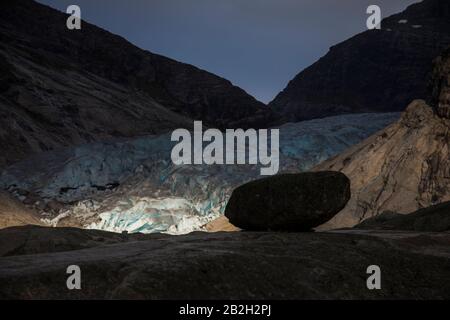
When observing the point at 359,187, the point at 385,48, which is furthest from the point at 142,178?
the point at 385,48

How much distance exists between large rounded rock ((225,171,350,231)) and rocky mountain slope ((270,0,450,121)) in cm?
8144

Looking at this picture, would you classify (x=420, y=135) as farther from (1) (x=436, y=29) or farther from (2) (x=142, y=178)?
(1) (x=436, y=29)

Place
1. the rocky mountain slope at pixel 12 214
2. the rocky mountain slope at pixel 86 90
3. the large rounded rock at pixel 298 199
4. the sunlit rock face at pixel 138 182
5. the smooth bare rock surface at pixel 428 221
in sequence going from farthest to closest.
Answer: the rocky mountain slope at pixel 86 90 → the sunlit rock face at pixel 138 182 → the rocky mountain slope at pixel 12 214 → the smooth bare rock surface at pixel 428 221 → the large rounded rock at pixel 298 199

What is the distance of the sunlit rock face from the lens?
77.0ft

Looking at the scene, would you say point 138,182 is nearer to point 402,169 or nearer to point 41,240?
point 402,169

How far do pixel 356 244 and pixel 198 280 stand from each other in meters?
2.67

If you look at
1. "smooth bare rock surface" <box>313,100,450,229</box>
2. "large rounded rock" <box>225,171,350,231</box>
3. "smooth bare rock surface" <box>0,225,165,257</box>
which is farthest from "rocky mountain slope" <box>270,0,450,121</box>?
"large rounded rock" <box>225,171,350,231</box>
